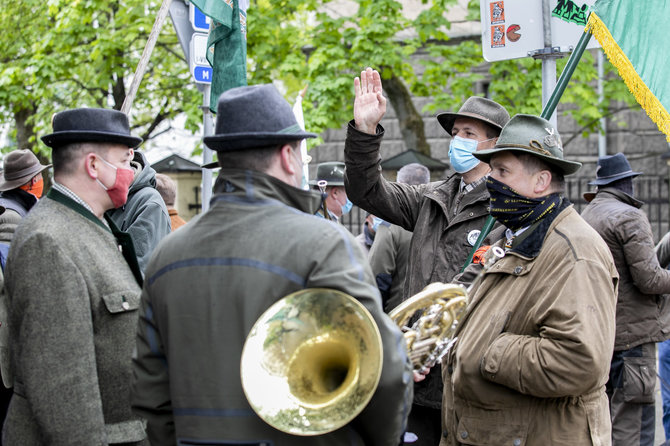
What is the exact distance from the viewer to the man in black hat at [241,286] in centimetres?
243

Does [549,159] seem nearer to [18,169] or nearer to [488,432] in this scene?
[488,432]

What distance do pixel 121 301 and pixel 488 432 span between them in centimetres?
161

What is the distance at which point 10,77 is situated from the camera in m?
13.3

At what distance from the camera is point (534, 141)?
138 inches

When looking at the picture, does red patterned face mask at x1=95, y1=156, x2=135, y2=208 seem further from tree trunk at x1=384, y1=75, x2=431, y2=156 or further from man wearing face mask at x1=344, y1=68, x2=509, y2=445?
tree trunk at x1=384, y1=75, x2=431, y2=156

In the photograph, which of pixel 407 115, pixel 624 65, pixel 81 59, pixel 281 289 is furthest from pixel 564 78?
pixel 81 59

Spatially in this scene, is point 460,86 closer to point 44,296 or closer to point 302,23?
point 302,23

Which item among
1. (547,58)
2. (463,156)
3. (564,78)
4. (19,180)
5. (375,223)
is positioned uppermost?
(547,58)

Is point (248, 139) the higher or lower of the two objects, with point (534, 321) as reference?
higher

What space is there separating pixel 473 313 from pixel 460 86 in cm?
1032

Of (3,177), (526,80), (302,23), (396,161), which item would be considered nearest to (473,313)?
(3,177)

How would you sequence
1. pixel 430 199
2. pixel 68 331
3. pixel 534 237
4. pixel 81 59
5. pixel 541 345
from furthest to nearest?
pixel 81 59, pixel 430 199, pixel 534 237, pixel 541 345, pixel 68 331

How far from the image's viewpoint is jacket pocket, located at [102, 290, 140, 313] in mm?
3049

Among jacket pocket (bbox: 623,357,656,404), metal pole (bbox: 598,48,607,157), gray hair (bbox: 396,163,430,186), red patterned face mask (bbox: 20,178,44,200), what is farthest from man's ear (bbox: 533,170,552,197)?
metal pole (bbox: 598,48,607,157)
